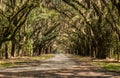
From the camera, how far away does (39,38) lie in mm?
88375

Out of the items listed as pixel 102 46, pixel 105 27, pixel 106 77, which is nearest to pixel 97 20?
pixel 105 27

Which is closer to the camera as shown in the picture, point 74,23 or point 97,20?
point 97,20

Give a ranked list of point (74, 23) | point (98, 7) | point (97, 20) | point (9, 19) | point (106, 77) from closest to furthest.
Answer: point (106, 77) → point (9, 19) → point (98, 7) → point (97, 20) → point (74, 23)

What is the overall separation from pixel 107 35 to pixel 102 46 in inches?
110

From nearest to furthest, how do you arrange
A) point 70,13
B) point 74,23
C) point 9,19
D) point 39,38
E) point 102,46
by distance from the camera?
point 9,19
point 102,46
point 70,13
point 74,23
point 39,38

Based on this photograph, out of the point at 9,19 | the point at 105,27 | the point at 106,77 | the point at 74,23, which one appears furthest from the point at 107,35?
the point at 106,77

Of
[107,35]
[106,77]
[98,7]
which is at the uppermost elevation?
[98,7]

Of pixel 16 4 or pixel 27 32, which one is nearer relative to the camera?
pixel 16 4

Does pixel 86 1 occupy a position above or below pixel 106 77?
above

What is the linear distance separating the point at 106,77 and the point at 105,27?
113 feet

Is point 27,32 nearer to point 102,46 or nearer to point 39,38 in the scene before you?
point 102,46

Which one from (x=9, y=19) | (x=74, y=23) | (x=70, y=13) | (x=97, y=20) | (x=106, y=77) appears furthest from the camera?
(x=74, y=23)

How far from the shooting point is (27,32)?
65375 millimetres

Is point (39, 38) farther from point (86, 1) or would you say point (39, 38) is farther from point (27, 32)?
point (86, 1)
